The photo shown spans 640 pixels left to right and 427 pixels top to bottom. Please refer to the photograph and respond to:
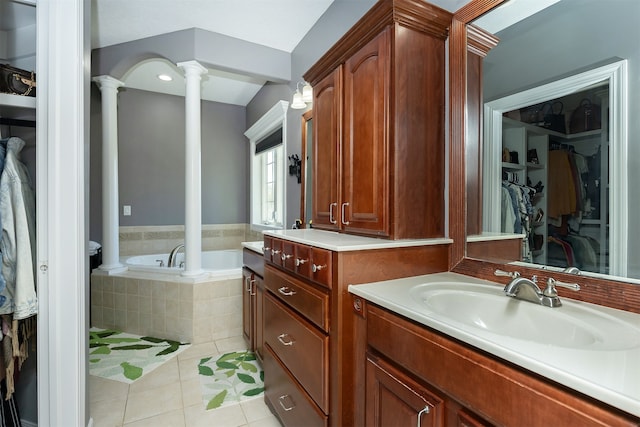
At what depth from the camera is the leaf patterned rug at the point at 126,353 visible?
2170 millimetres

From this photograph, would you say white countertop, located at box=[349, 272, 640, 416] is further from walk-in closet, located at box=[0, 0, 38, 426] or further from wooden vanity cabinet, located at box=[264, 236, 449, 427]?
walk-in closet, located at box=[0, 0, 38, 426]

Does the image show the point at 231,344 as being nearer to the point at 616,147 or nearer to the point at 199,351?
the point at 199,351

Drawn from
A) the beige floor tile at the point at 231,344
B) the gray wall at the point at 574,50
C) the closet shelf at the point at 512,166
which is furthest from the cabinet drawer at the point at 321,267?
the beige floor tile at the point at 231,344

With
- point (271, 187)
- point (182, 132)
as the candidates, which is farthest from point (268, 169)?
point (182, 132)

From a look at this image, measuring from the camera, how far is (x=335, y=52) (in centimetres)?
161

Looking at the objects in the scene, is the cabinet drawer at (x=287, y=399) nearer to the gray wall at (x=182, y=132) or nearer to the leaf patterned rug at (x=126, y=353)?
the leaf patterned rug at (x=126, y=353)

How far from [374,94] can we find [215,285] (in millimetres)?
2159

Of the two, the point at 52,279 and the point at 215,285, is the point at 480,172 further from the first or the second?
the point at 215,285

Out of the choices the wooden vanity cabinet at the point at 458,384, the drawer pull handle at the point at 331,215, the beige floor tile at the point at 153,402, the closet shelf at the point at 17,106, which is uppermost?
the closet shelf at the point at 17,106

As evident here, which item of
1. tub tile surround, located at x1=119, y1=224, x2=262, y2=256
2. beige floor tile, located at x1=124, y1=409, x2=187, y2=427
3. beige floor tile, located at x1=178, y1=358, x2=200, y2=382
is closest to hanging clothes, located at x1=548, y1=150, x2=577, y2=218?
beige floor tile, located at x1=124, y1=409, x2=187, y2=427

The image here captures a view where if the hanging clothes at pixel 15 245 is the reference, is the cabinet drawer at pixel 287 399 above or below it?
below

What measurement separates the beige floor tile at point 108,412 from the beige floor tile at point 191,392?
33cm

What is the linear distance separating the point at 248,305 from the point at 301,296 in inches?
48.0

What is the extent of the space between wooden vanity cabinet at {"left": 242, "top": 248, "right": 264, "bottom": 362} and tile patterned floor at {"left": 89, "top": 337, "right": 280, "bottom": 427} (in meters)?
0.43
